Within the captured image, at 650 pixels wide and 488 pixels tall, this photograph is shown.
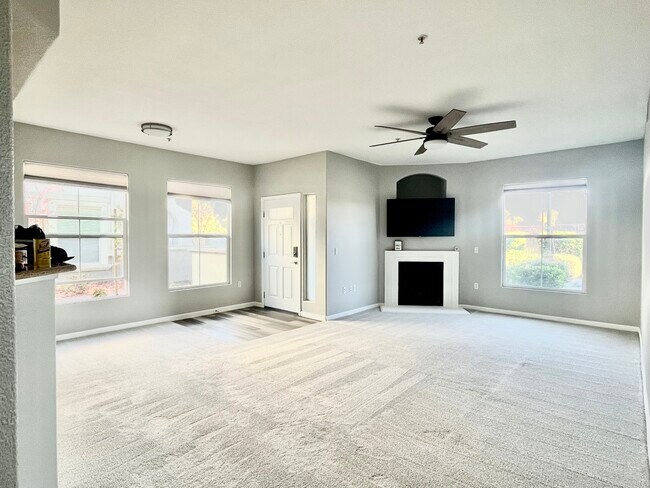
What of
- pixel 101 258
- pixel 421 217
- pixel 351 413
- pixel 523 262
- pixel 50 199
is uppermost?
pixel 50 199

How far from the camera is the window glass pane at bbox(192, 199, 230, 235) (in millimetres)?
6262

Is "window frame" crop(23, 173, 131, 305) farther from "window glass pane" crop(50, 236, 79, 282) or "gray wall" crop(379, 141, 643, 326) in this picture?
"gray wall" crop(379, 141, 643, 326)

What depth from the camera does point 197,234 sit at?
246 inches

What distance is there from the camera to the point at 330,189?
5957 millimetres

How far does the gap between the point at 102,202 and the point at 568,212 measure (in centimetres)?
720

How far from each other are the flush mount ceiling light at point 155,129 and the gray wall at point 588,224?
4.05 m

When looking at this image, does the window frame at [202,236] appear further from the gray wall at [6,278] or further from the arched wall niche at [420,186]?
the gray wall at [6,278]

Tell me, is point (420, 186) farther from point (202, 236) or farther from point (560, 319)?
point (202, 236)

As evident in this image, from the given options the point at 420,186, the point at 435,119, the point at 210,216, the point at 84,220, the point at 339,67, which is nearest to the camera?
the point at 339,67

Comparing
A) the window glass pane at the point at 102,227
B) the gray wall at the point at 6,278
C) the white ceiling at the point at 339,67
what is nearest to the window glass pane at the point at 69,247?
the window glass pane at the point at 102,227

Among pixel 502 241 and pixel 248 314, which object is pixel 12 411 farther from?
pixel 502 241

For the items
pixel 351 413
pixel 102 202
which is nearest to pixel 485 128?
pixel 351 413

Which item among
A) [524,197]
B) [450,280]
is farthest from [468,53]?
[450,280]

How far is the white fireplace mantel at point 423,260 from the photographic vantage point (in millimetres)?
6793
